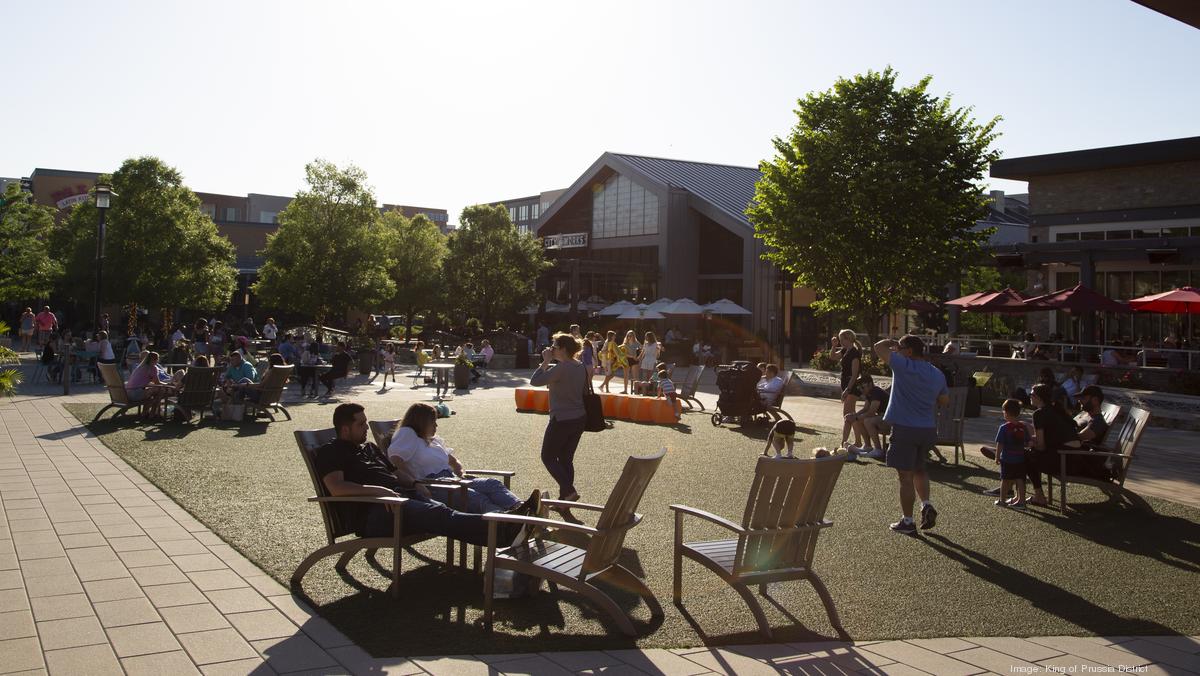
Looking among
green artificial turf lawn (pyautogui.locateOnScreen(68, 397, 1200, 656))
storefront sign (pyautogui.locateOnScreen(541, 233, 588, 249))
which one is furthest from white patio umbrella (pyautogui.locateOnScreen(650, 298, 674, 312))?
green artificial turf lawn (pyautogui.locateOnScreen(68, 397, 1200, 656))

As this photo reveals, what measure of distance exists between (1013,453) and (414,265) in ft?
129

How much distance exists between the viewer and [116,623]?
4715mm

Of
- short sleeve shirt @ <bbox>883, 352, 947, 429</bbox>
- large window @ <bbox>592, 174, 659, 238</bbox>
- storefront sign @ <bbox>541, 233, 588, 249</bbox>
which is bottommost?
short sleeve shirt @ <bbox>883, 352, 947, 429</bbox>

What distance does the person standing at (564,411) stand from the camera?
7902 millimetres

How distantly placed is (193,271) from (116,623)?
112ft

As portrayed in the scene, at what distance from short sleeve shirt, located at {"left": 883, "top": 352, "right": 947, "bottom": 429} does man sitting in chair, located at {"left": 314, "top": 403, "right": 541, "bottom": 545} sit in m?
3.51

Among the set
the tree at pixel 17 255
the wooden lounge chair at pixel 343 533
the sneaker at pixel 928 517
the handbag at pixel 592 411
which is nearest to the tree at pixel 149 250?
the tree at pixel 17 255

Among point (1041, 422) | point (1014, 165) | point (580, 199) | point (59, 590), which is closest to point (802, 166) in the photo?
point (1014, 165)

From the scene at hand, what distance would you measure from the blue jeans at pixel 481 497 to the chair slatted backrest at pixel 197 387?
29.0ft

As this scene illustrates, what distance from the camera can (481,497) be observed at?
6.13m

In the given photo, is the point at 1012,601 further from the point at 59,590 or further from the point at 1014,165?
the point at 1014,165

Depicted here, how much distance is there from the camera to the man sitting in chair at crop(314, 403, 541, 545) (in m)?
5.44

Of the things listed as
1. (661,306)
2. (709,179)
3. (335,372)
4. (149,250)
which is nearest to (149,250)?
(149,250)

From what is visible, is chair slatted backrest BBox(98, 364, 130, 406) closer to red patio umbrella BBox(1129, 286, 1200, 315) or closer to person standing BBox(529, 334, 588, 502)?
person standing BBox(529, 334, 588, 502)
